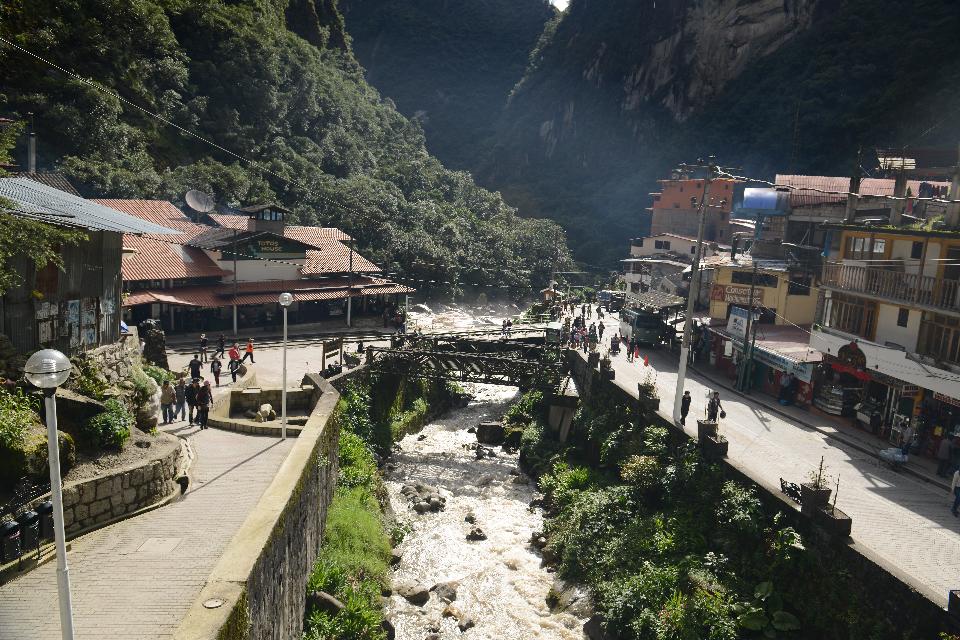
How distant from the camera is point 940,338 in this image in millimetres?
22344

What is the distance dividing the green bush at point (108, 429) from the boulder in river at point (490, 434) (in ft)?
63.6

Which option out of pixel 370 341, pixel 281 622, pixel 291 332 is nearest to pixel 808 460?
→ pixel 281 622

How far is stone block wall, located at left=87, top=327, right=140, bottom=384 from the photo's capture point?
660 inches

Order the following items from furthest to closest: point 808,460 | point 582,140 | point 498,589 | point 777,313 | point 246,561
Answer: point 582,140, point 777,313, point 808,460, point 498,589, point 246,561

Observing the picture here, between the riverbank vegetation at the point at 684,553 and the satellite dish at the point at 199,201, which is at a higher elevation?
the satellite dish at the point at 199,201

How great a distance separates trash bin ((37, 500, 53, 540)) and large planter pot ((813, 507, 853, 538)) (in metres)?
15.8

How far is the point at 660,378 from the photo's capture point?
105 ft

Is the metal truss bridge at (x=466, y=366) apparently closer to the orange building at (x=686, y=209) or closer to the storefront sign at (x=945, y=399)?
the storefront sign at (x=945, y=399)

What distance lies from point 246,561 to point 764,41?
10267 cm

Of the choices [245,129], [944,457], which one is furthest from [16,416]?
[245,129]

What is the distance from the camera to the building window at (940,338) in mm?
21594

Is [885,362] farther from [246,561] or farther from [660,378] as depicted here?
[246,561]

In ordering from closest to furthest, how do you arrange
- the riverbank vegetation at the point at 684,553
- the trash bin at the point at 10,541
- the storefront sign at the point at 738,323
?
the trash bin at the point at 10,541
the riverbank vegetation at the point at 684,553
the storefront sign at the point at 738,323

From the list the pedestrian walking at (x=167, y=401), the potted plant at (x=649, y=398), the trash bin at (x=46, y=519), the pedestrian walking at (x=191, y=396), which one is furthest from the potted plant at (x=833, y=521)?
the pedestrian walking at (x=167, y=401)
